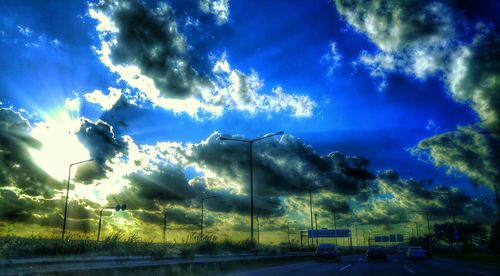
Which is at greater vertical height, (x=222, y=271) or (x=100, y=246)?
(x=100, y=246)

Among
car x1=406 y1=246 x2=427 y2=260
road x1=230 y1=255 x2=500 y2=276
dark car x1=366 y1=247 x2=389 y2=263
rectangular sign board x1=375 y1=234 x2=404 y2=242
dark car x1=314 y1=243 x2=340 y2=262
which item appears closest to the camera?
road x1=230 y1=255 x2=500 y2=276

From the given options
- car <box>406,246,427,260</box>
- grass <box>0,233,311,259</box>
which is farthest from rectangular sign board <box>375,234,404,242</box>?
grass <box>0,233,311,259</box>

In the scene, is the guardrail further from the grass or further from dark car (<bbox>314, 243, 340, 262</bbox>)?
dark car (<bbox>314, 243, 340, 262</bbox>)

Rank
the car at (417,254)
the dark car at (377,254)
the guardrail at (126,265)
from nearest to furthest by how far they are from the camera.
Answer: the guardrail at (126,265) < the dark car at (377,254) < the car at (417,254)

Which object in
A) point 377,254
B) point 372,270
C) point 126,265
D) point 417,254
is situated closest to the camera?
point 126,265

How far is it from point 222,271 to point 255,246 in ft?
33.3

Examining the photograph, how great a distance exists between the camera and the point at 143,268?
1295 cm

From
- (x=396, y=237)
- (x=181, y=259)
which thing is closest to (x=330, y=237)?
(x=396, y=237)

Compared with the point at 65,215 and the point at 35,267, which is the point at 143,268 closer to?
the point at 35,267

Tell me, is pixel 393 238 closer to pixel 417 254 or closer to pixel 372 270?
pixel 417 254

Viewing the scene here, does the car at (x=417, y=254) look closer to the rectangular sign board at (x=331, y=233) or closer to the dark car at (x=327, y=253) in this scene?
the dark car at (x=327, y=253)

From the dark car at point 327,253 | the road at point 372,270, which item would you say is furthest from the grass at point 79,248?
the dark car at point 327,253

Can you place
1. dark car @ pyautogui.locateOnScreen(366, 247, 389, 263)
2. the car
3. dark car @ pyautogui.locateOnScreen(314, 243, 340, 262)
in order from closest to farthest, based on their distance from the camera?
dark car @ pyautogui.locateOnScreen(314, 243, 340, 262)
dark car @ pyautogui.locateOnScreen(366, 247, 389, 263)
the car

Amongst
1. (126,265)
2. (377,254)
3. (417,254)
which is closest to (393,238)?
(417,254)
